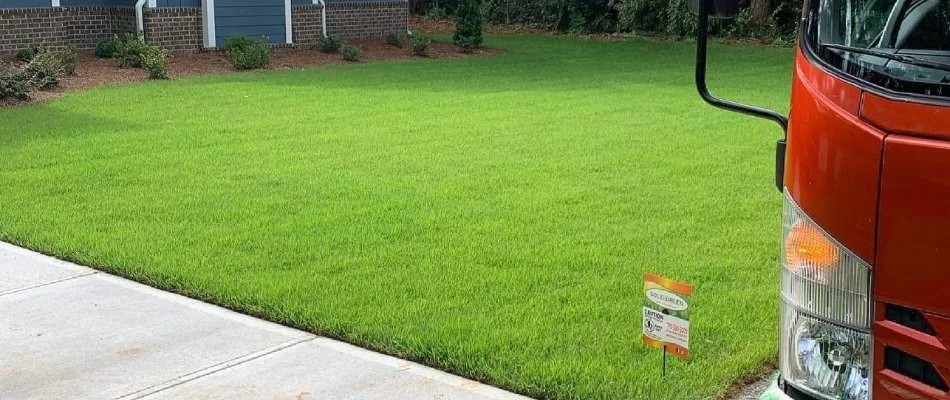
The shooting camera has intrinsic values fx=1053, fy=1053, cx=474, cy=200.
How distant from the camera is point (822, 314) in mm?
2539

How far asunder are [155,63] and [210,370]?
41.3 feet

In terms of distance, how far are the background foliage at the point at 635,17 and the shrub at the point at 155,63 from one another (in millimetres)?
12664

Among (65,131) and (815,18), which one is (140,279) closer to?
(815,18)

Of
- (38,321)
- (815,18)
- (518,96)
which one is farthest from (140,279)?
(518,96)

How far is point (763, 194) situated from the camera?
27.1 ft

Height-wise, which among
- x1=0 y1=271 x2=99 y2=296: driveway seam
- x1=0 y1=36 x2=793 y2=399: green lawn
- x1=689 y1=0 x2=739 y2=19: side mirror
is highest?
x1=689 y1=0 x2=739 y2=19: side mirror

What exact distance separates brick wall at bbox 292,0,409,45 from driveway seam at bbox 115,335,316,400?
16940mm

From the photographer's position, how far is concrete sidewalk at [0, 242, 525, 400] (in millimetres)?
4500

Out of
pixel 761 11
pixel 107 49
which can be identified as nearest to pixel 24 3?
pixel 107 49

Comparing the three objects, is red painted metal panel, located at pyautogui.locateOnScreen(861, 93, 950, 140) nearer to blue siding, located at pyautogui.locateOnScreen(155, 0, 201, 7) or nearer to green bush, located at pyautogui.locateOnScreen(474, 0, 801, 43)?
blue siding, located at pyautogui.locateOnScreen(155, 0, 201, 7)

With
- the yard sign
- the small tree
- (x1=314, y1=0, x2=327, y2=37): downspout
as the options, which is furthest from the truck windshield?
the small tree

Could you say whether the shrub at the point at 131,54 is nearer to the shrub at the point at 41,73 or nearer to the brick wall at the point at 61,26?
the brick wall at the point at 61,26

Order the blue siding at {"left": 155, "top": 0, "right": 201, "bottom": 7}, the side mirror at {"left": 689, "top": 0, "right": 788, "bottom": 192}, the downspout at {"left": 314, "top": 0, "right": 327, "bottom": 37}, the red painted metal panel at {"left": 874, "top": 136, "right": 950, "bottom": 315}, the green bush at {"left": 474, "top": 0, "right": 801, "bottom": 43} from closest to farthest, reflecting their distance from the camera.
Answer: the red painted metal panel at {"left": 874, "top": 136, "right": 950, "bottom": 315}, the side mirror at {"left": 689, "top": 0, "right": 788, "bottom": 192}, the blue siding at {"left": 155, "top": 0, "right": 201, "bottom": 7}, the downspout at {"left": 314, "top": 0, "right": 327, "bottom": 37}, the green bush at {"left": 474, "top": 0, "right": 801, "bottom": 43}

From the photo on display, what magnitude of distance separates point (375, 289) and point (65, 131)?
6.71 meters
